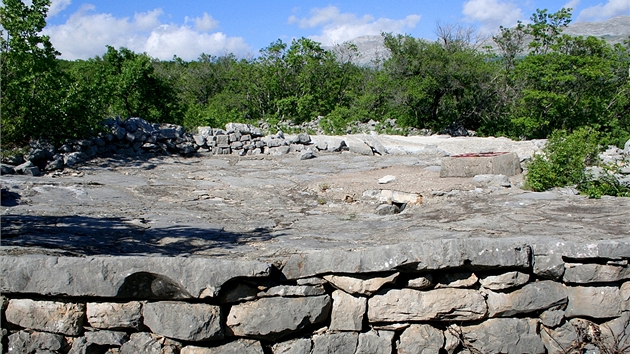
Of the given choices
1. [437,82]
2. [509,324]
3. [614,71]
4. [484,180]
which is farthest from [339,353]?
[614,71]

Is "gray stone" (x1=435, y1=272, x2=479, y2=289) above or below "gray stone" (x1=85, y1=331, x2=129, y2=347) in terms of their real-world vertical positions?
above

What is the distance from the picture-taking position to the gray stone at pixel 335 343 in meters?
3.24

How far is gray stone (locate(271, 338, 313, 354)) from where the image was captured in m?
3.21

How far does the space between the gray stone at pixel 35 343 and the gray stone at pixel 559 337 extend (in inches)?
120

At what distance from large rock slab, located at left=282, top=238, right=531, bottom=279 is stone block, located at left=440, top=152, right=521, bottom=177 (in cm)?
398

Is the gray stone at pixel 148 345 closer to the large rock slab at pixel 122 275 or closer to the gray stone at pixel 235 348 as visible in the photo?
the gray stone at pixel 235 348

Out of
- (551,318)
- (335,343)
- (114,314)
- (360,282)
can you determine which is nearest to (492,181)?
(551,318)

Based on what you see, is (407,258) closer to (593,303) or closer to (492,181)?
(593,303)

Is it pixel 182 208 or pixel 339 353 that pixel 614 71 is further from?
pixel 339 353

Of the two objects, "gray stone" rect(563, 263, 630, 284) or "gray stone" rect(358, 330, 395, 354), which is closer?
"gray stone" rect(358, 330, 395, 354)

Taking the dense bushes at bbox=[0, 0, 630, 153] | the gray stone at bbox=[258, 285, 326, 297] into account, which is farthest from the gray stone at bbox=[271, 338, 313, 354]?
the dense bushes at bbox=[0, 0, 630, 153]

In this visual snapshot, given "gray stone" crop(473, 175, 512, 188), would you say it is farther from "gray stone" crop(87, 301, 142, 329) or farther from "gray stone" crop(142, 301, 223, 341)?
"gray stone" crop(87, 301, 142, 329)

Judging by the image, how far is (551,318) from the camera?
3389 mm

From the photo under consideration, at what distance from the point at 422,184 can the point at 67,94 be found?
6.28 m
